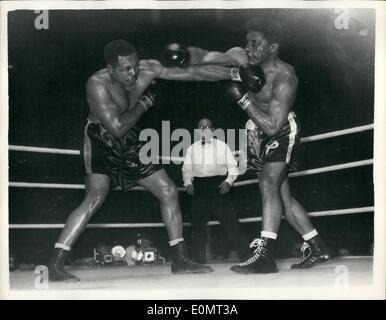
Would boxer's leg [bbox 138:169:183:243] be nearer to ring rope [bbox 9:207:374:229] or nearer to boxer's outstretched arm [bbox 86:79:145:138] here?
ring rope [bbox 9:207:374:229]

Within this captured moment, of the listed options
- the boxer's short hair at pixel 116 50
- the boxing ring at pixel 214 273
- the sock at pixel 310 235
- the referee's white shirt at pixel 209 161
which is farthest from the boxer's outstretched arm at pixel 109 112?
the sock at pixel 310 235

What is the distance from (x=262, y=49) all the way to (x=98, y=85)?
0.90 meters

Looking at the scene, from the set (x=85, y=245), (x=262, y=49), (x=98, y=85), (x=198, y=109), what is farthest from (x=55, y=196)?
(x=262, y=49)

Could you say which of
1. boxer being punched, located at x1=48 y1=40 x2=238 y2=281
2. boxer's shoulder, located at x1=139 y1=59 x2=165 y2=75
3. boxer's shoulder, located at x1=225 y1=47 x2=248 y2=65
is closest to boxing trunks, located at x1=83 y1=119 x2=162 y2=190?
boxer being punched, located at x1=48 y1=40 x2=238 y2=281

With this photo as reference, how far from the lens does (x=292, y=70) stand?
3.60 meters

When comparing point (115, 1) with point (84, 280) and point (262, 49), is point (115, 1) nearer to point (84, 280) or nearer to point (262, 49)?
point (262, 49)

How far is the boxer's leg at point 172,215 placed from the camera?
354cm

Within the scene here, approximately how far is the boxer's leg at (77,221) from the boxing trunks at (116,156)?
57 millimetres

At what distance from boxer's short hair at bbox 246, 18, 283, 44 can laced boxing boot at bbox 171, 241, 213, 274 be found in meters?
1.21

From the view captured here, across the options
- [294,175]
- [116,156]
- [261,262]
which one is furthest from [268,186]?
[116,156]

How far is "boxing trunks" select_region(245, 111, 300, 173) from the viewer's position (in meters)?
3.59

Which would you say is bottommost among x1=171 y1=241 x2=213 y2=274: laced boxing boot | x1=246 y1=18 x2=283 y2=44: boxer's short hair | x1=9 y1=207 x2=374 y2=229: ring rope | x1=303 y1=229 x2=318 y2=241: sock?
x1=171 y1=241 x2=213 y2=274: laced boxing boot

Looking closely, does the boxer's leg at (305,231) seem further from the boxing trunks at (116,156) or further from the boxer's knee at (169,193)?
the boxing trunks at (116,156)

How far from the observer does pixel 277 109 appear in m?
3.58
